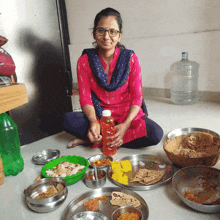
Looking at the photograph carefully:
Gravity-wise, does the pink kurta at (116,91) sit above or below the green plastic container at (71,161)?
above

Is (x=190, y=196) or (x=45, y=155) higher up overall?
(x=190, y=196)

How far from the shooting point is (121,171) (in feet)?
4.03

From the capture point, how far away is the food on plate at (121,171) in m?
1.18

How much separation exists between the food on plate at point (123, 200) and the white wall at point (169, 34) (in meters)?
1.97

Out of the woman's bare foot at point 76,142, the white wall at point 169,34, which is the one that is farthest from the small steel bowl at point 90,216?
the white wall at point 169,34

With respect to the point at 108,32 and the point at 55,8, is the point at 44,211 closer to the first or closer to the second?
the point at 108,32

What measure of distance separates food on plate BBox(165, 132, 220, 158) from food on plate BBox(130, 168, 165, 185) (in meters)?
0.15

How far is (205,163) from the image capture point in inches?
43.5

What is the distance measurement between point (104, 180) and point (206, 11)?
2109 mm

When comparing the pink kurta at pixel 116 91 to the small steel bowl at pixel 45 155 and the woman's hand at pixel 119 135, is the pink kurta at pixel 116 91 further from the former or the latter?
the small steel bowl at pixel 45 155

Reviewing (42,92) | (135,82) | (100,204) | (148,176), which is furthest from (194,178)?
(42,92)

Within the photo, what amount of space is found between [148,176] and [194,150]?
312 mm

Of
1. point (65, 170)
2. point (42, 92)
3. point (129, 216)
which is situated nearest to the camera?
point (129, 216)

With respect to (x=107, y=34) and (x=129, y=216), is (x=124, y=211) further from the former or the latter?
(x=107, y=34)
